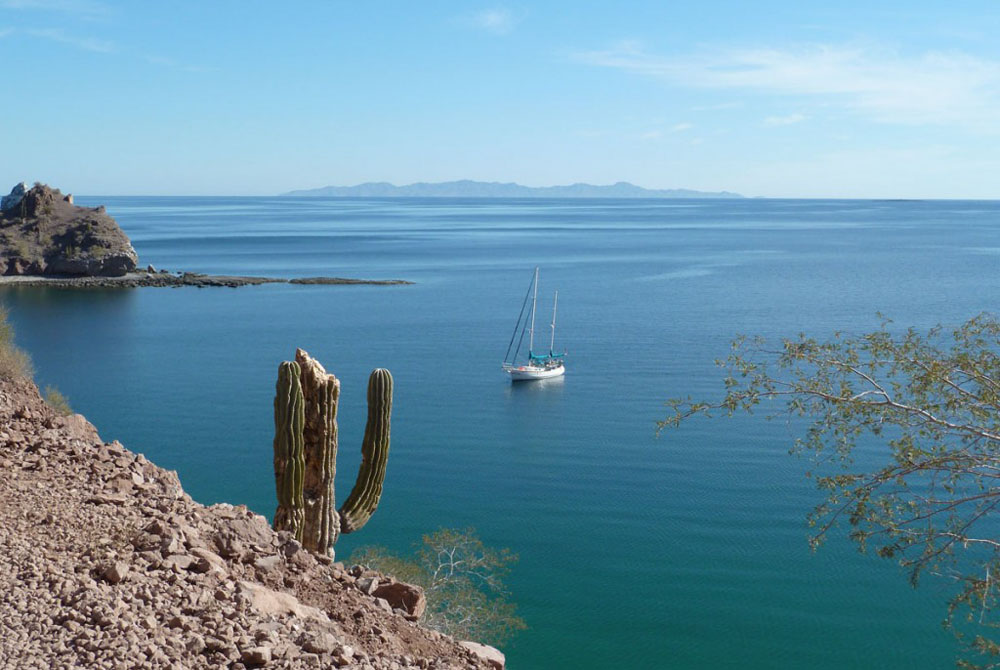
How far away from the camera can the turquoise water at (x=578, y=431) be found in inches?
865

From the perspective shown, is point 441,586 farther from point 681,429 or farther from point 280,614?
point 681,429

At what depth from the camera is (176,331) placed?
6278 centimetres

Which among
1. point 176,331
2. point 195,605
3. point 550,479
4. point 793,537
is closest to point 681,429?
point 550,479

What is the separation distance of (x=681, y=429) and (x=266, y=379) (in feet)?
68.5

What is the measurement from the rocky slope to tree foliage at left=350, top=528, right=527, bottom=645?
19.5ft

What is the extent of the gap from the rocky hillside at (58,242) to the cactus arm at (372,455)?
83.0 metres

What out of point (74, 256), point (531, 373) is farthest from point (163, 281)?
point (531, 373)

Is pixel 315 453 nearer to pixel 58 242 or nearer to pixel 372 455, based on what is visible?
pixel 372 455

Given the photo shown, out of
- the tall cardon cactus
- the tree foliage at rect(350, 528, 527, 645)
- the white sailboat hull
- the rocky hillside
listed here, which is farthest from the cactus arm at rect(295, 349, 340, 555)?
the rocky hillside

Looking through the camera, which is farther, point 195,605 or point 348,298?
point 348,298

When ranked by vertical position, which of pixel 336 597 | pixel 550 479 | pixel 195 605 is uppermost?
pixel 195 605

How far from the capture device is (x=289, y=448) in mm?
12148

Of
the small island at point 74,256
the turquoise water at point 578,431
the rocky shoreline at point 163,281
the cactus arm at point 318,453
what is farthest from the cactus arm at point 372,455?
the small island at point 74,256

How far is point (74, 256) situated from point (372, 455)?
276ft
